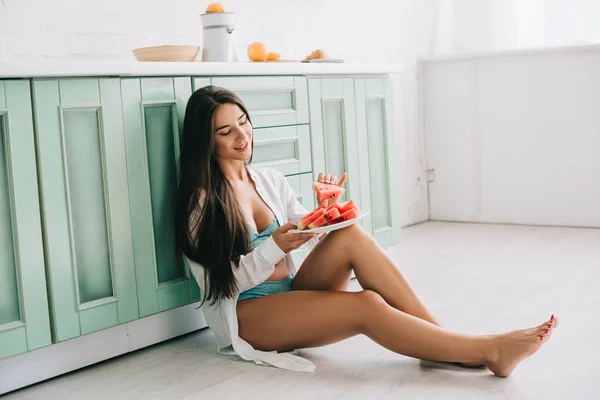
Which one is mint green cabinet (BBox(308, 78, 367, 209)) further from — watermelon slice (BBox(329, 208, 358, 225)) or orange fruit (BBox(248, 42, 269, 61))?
watermelon slice (BBox(329, 208, 358, 225))

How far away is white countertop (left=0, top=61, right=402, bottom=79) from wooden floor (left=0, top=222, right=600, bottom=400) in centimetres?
78

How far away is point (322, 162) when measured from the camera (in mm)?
2725

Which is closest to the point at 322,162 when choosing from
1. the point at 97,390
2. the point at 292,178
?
the point at 292,178

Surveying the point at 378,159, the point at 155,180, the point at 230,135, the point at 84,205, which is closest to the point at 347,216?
the point at 230,135

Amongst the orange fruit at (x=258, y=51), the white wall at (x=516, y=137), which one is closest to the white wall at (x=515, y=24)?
the white wall at (x=516, y=137)

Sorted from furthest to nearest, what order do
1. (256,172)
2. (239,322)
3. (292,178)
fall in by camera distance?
(292,178), (256,172), (239,322)

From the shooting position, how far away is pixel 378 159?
3.02 metres

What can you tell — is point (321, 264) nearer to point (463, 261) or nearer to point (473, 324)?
point (473, 324)

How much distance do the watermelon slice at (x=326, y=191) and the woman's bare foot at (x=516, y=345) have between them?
565 millimetres

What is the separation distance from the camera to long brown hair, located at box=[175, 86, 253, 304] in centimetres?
197

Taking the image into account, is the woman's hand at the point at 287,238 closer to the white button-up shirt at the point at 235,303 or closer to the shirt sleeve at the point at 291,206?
the white button-up shirt at the point at 235,303

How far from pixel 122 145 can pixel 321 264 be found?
610 mm

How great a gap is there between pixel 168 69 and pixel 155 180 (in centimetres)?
31

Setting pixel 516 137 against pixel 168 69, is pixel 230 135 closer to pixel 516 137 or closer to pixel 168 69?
pixel 168 69
